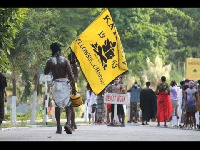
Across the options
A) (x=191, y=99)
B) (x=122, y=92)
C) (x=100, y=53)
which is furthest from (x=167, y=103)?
(x=100, y=53)

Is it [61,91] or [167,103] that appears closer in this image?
[61,91]

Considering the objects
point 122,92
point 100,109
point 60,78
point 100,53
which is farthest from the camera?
point 100,109

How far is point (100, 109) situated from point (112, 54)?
9.89 metres

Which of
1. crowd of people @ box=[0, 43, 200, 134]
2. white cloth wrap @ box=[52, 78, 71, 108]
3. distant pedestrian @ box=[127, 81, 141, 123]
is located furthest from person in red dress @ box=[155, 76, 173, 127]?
white cloth wrap @ box=[52, 78, 71, 108]

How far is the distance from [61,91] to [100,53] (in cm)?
434

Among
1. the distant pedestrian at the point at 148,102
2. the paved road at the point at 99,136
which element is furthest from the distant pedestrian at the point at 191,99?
the paved road at the point at 99,136

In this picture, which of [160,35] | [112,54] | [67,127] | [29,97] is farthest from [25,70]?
[160,35]

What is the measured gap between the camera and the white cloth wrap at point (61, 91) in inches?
826

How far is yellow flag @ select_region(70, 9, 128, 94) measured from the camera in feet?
80.9

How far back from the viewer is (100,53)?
82.4 ft

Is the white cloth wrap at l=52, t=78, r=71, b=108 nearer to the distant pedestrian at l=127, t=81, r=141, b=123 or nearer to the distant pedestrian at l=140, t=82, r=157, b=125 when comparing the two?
the distant pedestrian at l=140, t=82, r=157, b=125

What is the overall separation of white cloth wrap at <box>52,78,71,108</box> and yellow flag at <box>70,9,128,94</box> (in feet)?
10.5

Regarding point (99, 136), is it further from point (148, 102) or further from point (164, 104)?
point (148, 102)
